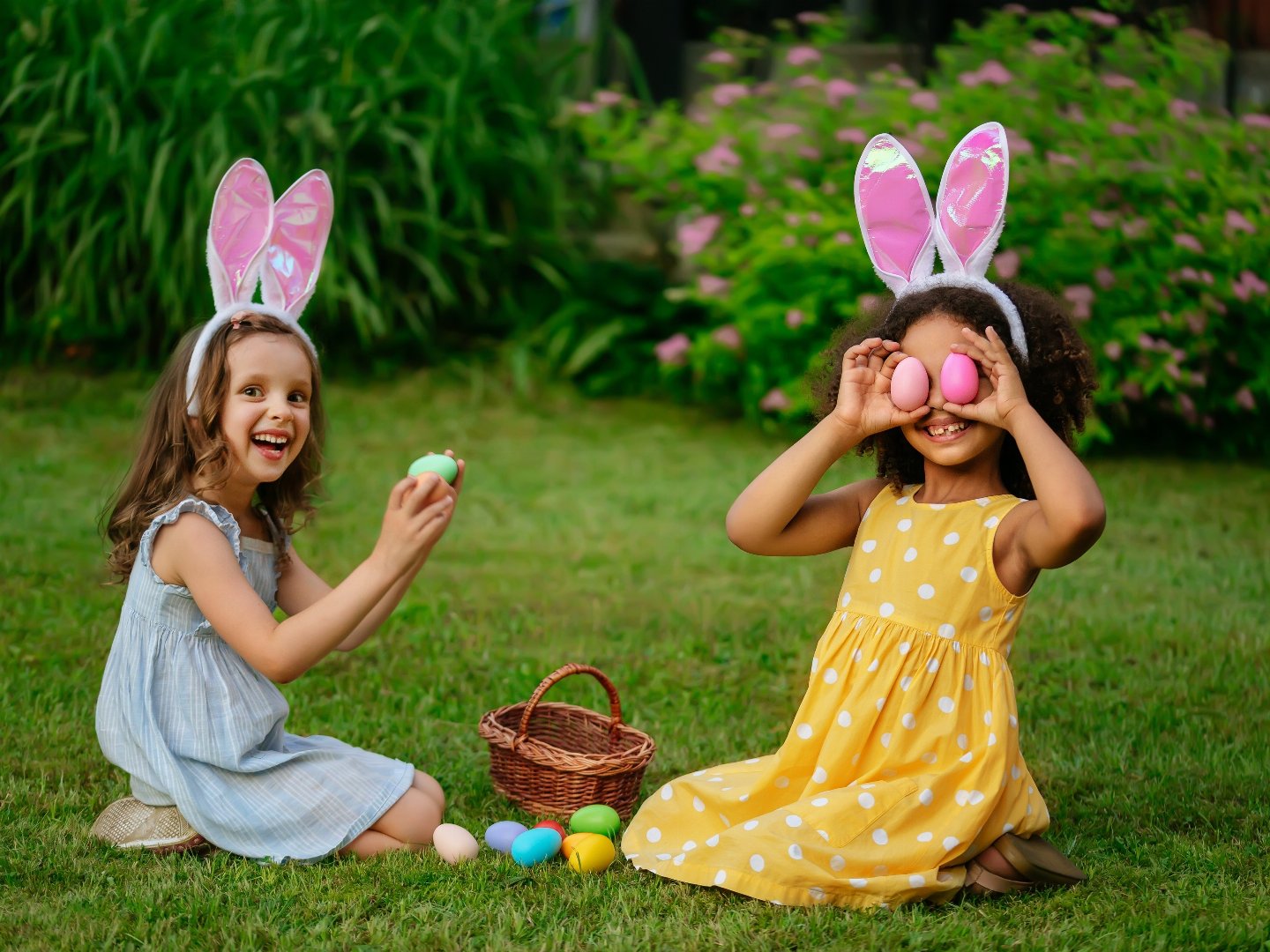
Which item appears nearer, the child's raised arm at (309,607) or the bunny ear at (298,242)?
the child's raised arm at (309,607)

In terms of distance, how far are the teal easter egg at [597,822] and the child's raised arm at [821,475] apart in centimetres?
61

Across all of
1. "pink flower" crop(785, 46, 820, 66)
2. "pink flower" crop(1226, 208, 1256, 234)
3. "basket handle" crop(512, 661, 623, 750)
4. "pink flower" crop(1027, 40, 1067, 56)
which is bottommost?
"basket handle" crop(512, 661, 623, 750)

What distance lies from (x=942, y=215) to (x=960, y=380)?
356 millimetres

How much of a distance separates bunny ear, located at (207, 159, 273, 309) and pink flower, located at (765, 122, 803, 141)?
13.1 ft

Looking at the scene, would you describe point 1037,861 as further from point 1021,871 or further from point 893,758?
point 893,758

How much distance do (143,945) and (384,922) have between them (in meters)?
0.39

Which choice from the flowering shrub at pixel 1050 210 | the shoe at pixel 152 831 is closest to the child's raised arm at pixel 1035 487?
the shoe at pixel 152 831

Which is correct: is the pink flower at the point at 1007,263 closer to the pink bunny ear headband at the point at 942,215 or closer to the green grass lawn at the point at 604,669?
the green grass lawn at the point at 604,669

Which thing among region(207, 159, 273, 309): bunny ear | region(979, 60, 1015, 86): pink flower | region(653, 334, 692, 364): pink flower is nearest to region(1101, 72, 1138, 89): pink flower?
region(979, 60, 1015, 86): pink flower

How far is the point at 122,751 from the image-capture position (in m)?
2.85

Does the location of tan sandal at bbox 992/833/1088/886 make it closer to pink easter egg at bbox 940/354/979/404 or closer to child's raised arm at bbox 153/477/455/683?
pink easter egg at bbox 940/354/979/404

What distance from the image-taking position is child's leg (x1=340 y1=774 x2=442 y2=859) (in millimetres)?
2865

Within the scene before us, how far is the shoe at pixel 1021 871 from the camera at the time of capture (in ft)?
8.67

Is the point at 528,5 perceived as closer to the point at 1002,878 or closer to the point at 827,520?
the point at 827,520
